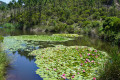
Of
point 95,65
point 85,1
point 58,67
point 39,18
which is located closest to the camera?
point 58,67

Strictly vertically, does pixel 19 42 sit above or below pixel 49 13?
below

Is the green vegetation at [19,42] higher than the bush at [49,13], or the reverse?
the bush at [49,13]

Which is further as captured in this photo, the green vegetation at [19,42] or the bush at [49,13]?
the bush at [49,13]

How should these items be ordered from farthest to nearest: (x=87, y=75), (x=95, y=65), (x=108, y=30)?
(x=108, y=30)
(x=95, y=65)
(x=87, y=75)

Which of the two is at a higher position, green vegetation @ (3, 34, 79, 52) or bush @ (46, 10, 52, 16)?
bush @ (46, 10, 52, 16)

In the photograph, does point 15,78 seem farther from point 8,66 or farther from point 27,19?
point 27,19

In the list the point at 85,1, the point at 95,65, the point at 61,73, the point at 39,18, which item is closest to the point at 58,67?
the point at 61,73

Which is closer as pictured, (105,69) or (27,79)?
(105,69)

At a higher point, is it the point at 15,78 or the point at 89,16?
the point at 89,16

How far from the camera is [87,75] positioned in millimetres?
6738

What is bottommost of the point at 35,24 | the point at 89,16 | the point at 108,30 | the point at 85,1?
the point at 108,30

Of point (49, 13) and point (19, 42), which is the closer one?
point (19, 42)

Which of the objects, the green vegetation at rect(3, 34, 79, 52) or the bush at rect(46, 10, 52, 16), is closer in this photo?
the green vegetation at rect(3, 34, 79, 52)

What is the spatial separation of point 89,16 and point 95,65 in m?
63.4
